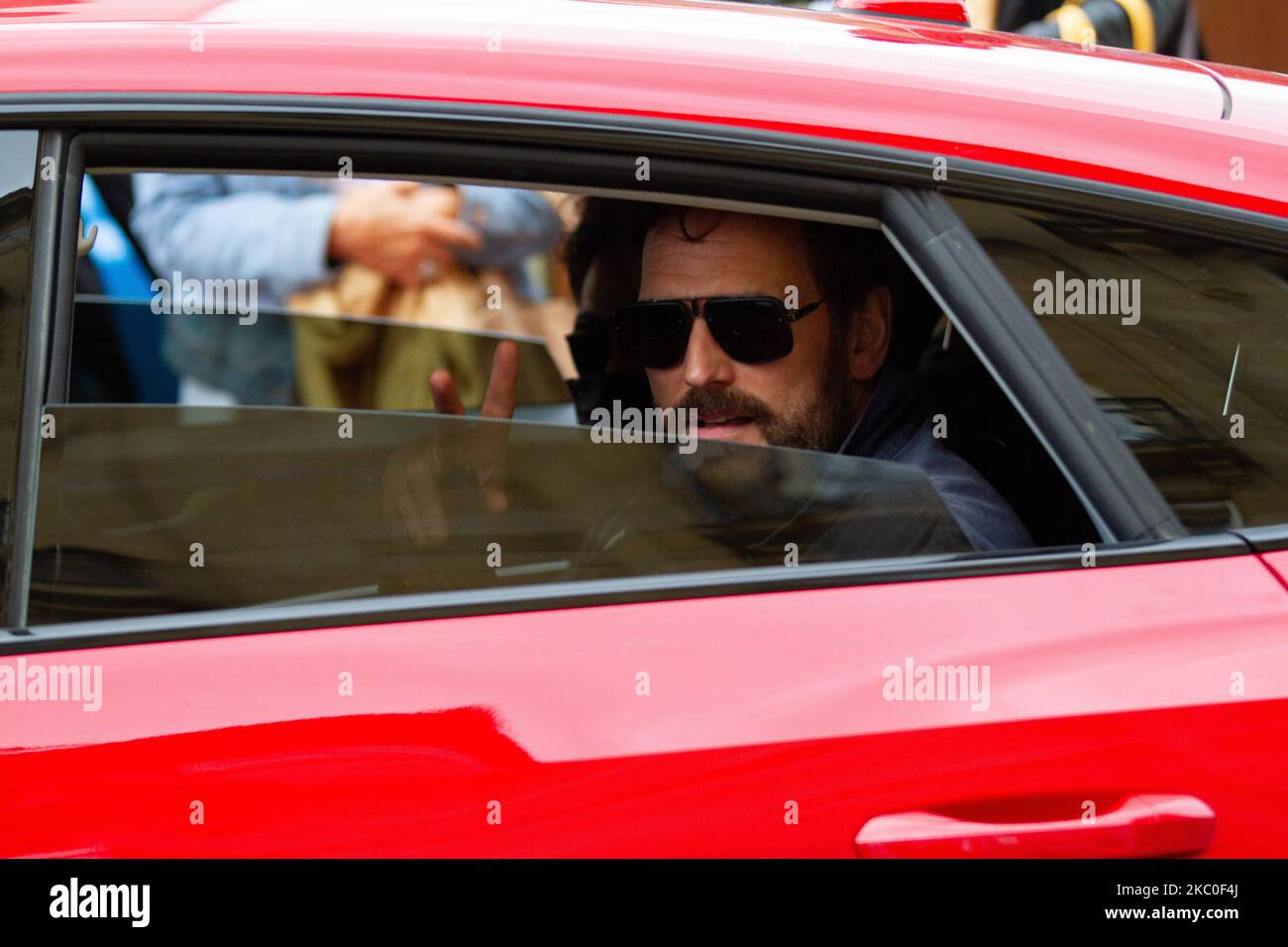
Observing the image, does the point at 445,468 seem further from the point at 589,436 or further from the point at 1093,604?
the point at 1093,604

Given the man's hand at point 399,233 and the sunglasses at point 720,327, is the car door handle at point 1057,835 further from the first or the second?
the man's hand at point 399,233

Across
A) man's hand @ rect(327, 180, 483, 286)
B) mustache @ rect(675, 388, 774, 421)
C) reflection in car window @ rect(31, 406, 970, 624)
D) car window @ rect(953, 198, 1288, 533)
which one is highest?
man's hand @ rect(327, 180, 483, 286)

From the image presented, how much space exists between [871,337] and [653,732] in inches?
37.0

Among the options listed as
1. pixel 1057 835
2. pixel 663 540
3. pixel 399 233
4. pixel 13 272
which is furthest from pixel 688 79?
pixel 399 233

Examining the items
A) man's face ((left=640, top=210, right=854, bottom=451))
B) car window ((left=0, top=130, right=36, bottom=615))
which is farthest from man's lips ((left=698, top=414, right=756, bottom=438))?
car window ((left=0, top=130, right=36, bottom=615))

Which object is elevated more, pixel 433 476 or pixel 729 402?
pixel 729 402

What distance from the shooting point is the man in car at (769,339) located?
69.4 inches

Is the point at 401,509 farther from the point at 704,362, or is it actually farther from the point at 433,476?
the point at 704,362

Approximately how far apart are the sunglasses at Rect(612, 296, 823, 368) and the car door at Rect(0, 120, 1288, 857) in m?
0.60

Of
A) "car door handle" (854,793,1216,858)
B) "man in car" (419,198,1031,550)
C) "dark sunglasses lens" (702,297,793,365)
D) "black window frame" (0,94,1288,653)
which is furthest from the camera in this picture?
"dark sunglasses lens" (702,297,793,365)

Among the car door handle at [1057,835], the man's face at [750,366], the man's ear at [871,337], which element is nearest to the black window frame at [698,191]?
the car door handle at [1057,835]

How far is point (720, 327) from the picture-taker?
6.26 ft

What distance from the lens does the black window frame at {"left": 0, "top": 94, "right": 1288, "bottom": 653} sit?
1.34m

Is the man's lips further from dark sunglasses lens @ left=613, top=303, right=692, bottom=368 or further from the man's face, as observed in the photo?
dark sunglasses lens @ left=613, top=303, right=692, bottom=368
